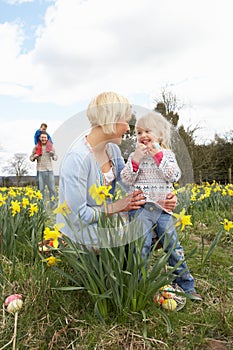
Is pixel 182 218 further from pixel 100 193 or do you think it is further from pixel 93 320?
pixel 93 320

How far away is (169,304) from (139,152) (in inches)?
33.4

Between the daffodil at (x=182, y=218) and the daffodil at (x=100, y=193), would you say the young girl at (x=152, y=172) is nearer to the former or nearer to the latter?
the daffodil at (x=182, y=218)

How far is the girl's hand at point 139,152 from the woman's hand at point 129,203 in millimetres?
173

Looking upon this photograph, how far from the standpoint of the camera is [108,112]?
157 cm

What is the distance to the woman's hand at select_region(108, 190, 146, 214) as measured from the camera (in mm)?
1670

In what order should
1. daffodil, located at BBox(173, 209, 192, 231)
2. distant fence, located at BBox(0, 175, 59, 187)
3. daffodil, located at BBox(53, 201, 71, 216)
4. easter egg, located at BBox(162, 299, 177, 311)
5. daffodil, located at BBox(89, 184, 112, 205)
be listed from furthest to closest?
1. distant fence, located at BBox(0, 175, 59, 187)
2. easter egg, located at BBox(162, 299, 177, 311)
3. daffodil, located at BBox(173, 209, 192, 231)
4. daffodil, located at BBox(53, 201, 71, 216)
5. daffodil, located at BBox(89, 184, 112, 205)

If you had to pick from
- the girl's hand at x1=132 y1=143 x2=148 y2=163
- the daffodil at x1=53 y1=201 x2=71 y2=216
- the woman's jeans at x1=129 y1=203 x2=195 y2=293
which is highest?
the girl's hand at x1=132 y1=143 x2=148 y2=163

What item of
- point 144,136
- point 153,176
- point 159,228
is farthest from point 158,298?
point 144,136

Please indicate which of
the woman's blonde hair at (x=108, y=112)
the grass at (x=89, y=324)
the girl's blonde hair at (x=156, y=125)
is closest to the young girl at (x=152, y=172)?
the girl's blonde hair at (x=156, y=125)

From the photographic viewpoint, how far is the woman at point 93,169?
62.1 inches

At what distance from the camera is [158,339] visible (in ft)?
5.32

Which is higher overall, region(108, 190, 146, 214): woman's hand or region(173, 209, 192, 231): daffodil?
region(108, 190, 146, 214): woman's hand

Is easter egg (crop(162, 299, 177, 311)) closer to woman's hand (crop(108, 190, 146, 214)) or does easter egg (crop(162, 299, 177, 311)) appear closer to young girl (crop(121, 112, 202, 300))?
young girl (crop(121, 112, 202, 300))

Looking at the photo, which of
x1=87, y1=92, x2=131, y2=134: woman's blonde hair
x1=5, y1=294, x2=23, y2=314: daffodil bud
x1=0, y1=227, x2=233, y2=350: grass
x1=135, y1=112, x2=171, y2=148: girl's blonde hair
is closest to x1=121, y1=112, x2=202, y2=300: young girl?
x1=135, y1=112, x2=171, y2=148: girl's blonde hair
